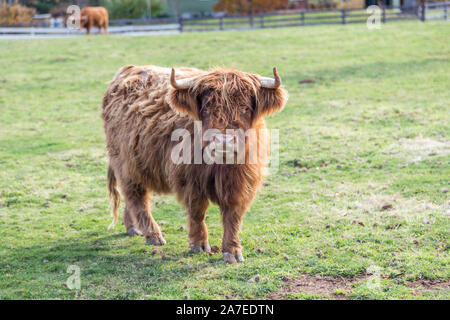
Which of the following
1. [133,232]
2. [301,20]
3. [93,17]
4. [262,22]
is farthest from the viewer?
[301,20]

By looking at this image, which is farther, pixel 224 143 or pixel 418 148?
pixel 418 148

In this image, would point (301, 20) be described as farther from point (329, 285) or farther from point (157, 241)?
point (329, 285)

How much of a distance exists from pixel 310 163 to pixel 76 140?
515 centimetres

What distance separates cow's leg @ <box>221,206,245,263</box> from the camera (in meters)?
5.36

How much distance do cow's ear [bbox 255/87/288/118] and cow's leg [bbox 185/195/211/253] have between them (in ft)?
3.54

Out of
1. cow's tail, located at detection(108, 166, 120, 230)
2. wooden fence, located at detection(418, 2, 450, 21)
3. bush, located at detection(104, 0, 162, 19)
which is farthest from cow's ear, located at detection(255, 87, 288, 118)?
bush, located at detection(104, 0, 162, 19)

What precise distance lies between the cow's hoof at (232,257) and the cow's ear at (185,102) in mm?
1411

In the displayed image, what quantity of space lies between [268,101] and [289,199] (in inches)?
102

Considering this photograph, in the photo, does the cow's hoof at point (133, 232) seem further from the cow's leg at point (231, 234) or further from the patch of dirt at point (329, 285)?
the patch of dirt at point (329, 285)

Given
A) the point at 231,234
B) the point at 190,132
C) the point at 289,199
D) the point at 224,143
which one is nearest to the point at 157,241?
the point at 231,234

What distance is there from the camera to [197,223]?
5.58 meters

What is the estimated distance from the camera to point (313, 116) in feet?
39.1

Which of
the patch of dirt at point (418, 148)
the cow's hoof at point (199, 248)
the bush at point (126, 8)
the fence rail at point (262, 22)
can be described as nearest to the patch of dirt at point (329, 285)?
the cow's hoof at point (199, 248)
